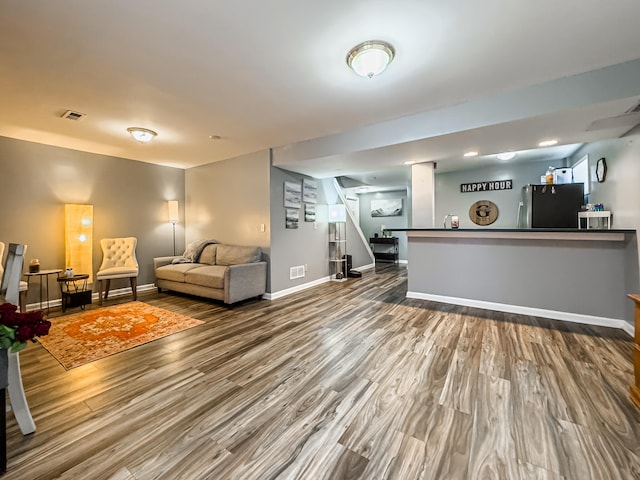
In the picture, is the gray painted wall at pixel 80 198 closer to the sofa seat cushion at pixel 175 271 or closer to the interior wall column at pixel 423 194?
the sofa seat cushion at pixel 175 271

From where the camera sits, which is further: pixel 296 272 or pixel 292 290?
pixel 296 272

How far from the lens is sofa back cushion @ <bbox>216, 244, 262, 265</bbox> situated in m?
4.56

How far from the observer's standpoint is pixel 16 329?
1374 millimetres

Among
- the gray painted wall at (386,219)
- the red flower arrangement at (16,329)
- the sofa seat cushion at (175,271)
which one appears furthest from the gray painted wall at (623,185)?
the sofa seat cushion at (175,271)

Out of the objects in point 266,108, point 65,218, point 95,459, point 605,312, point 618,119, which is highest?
point 266,108

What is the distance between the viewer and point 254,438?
4.99ft

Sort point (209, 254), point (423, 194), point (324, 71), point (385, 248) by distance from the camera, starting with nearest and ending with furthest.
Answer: point (324, 71) < point (423, 194) < point (209, 254) < point (385, 248)

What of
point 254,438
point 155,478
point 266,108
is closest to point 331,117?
point 266,108

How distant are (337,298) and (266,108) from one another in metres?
3.04

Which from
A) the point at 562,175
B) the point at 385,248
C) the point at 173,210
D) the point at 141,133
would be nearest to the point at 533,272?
the point at 562,175

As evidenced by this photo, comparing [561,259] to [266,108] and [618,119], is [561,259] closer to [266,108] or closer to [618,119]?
[618,119]

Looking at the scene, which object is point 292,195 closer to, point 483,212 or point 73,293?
point 73,293

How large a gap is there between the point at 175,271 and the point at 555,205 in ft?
20.4

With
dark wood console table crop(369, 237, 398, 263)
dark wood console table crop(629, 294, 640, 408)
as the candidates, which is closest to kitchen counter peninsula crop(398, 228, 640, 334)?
dark wood console table crop(629, 294, 640, 408)
